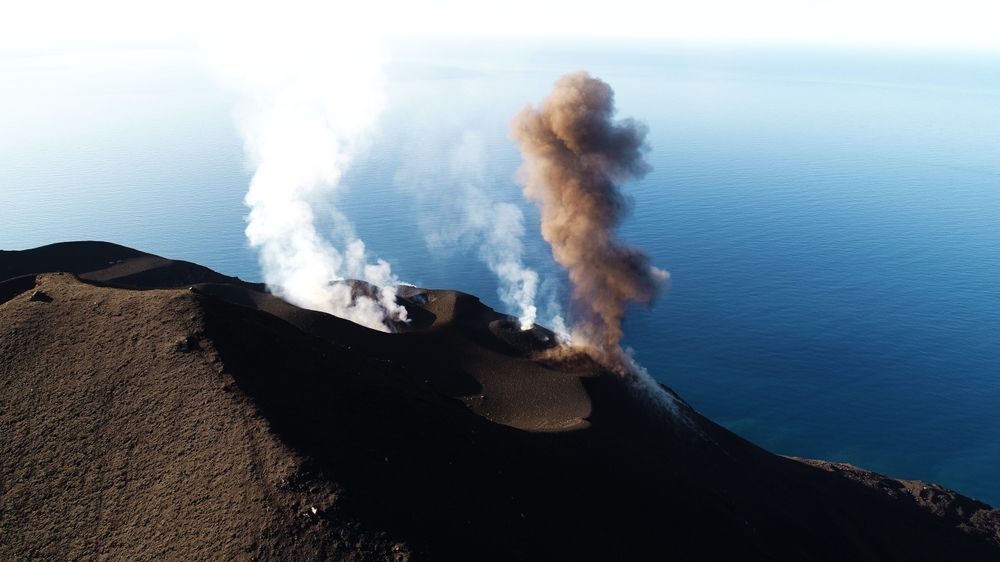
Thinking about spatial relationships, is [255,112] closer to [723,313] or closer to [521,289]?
[521,289]

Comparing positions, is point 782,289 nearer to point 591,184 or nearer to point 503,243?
point 503,243

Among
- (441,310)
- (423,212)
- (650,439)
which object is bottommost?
(650,439)

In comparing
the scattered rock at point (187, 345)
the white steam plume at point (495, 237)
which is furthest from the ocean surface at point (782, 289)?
the scattered rock at point (187, 345)

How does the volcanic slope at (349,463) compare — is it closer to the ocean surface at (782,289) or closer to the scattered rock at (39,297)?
the scattered rock at (39,297)

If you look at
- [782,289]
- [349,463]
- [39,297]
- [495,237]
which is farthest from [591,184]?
[495,237]

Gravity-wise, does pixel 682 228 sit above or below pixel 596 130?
above

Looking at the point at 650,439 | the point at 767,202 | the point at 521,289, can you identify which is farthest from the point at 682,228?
the point at 650,439

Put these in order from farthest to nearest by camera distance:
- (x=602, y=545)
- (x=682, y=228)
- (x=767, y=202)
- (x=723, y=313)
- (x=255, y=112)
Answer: (x=767, y=202) < (x=682, y=228) < (x=255, y=112) < (x=723, y=313) < (x=602, y=545)
